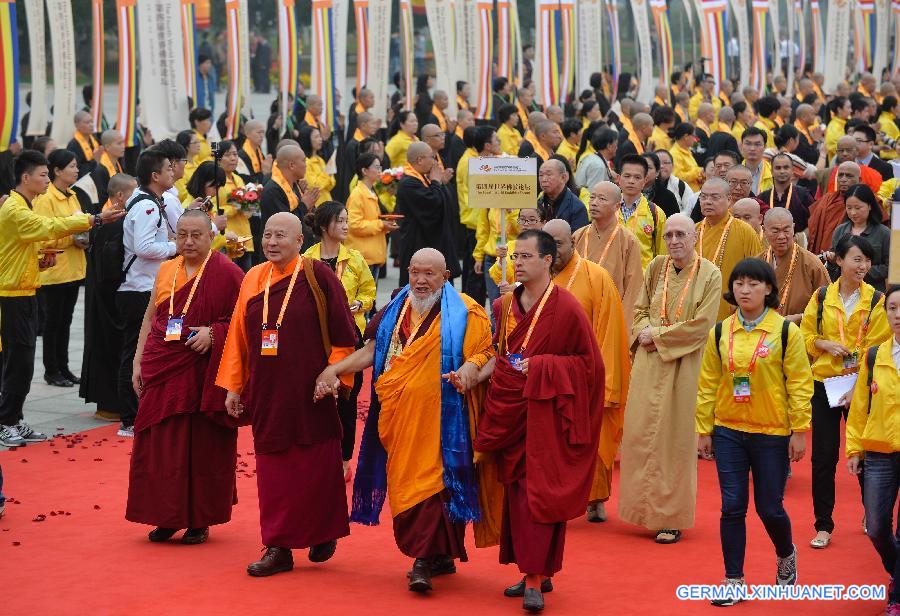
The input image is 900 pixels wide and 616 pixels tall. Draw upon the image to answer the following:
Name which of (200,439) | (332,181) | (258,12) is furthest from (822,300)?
(258,12)

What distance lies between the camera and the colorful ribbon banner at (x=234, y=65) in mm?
14570

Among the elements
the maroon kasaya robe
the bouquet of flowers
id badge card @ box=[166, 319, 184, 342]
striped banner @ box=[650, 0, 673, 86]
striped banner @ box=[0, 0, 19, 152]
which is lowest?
the maroon kasaya robe

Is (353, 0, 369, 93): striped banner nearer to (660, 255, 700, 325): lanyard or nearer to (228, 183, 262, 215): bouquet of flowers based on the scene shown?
(228, 183, 262, 215): bouquet of flowers

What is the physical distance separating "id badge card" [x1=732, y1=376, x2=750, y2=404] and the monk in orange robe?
1693 millimetres

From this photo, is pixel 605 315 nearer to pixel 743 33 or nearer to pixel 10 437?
pixel 10 437

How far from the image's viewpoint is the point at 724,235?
792 cm

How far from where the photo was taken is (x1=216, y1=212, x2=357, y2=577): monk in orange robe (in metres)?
6.04

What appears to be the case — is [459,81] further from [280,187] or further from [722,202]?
[722,202]

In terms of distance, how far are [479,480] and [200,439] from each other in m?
1.50

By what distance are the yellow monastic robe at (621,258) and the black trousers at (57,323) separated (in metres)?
4.45

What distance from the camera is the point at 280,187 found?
Result: 10.6m

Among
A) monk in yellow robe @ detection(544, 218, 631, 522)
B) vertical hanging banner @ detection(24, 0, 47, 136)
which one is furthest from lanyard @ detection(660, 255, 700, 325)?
vertical hanging banner @ detection(24, 0, 47, 136)

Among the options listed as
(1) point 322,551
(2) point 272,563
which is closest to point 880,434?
(1) point 322,551

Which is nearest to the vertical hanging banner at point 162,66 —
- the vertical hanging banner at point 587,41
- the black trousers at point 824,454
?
the black trousers at point 824,454
